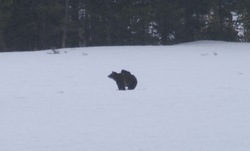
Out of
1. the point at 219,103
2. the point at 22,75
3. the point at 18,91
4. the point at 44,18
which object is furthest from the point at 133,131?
the point at 44,18

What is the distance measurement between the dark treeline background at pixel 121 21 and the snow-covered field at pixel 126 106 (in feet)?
34.3

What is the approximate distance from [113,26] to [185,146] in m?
27.7

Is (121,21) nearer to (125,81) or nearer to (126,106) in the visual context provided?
(125,81)

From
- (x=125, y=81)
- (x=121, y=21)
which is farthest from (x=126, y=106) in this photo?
(x=121, y=21)

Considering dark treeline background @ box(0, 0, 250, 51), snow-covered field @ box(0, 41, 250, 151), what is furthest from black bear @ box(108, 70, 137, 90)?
dark treeline background @ box(0, 0, 250, 51)

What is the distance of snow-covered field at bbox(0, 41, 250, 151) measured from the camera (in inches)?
383

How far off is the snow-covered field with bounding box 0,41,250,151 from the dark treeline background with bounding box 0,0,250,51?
34.3 feet

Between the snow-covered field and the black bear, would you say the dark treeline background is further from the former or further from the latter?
the black bear

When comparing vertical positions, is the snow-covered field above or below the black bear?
below

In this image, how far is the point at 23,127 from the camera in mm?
10938

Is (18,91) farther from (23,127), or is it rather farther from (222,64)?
(222,64)

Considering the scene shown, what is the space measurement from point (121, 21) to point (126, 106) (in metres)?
23.1

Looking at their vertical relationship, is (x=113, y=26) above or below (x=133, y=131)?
above

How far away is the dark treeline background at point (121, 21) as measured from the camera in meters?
35.5
